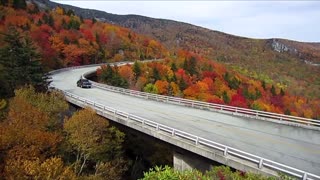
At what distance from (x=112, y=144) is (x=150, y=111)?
5.06 metres

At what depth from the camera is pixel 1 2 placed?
117 m

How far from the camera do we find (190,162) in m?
20.8


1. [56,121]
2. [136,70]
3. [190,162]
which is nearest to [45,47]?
[136,70]

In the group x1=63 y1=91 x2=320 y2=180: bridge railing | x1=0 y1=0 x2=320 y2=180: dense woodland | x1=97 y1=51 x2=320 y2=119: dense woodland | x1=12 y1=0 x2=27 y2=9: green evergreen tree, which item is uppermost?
x1=12 y1=0 x2=27 y2=9: green evergreen tree

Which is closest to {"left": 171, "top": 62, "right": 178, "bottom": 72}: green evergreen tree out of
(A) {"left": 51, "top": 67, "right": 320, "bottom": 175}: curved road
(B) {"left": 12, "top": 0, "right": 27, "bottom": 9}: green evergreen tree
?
(B) {"left": 12, "top": 0, "right": 27, "bottom": 9}: green evergreen tree

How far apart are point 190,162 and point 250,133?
5216 mm

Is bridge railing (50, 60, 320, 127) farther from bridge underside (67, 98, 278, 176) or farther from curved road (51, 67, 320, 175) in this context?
bridge underside (67, 98, 278, 176)

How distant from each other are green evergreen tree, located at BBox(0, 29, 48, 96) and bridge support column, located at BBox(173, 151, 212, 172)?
21492 millimetres

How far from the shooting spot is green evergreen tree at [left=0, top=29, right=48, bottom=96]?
3575cm

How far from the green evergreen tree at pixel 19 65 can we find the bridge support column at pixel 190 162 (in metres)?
21.5

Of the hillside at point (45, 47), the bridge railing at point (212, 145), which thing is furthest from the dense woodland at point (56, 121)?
the bridge railing at point (212, 145)

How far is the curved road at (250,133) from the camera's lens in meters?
18.0

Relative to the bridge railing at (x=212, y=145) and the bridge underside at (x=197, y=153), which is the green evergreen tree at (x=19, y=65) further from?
the bridge underside at (x=197, y=153)

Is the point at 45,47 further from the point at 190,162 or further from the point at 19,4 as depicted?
the point at 190,162
